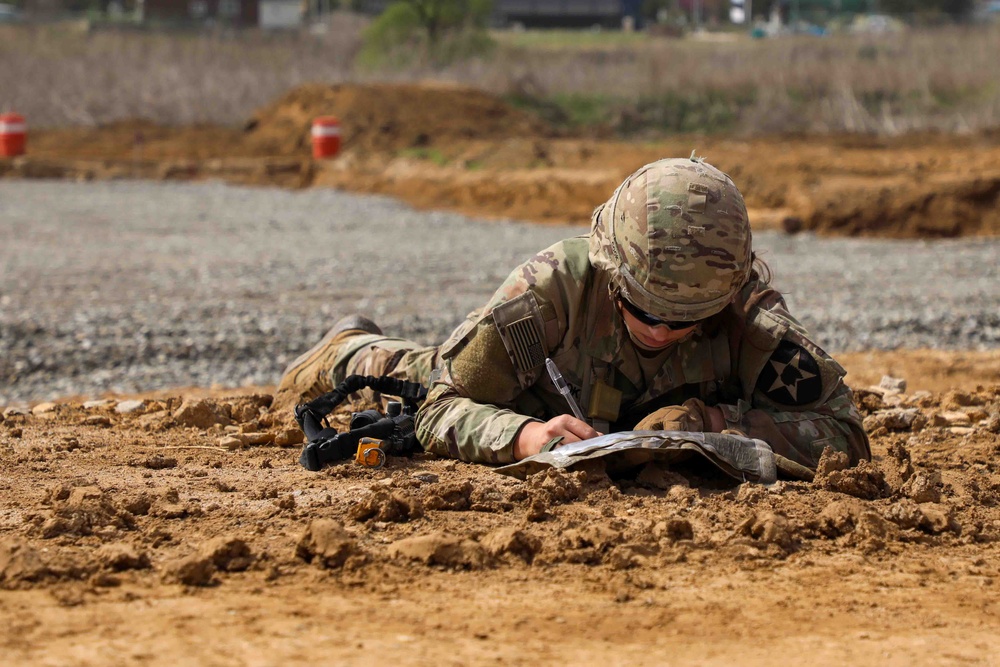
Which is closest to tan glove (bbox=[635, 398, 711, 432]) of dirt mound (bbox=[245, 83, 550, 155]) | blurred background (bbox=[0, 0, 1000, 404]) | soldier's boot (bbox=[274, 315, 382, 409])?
blurred background (bbox=[0, 0, 1000, 404])

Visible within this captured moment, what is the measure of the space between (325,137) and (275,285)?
1136cm

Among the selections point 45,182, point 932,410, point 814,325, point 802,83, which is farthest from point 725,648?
point 802,83

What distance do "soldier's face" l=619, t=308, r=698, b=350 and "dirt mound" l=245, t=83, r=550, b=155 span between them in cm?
1710

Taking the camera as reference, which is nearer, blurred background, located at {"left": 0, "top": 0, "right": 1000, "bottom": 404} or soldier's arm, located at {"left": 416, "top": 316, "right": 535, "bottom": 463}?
soldier's arm, located at {"left": 416, "top": 316, "right": 535, "bottom": 463}

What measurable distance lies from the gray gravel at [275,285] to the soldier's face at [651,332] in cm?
259

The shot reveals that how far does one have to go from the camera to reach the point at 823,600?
2922mm

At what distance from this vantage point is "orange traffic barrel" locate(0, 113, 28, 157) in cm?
2162

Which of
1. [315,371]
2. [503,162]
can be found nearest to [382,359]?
[315,371]

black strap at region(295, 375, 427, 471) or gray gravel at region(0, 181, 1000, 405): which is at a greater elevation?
black strap at region(295, 375, 427, 471)

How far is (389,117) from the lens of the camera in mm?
21688

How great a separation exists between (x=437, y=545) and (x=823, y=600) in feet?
3.05

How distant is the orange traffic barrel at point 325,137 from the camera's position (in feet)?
68.1

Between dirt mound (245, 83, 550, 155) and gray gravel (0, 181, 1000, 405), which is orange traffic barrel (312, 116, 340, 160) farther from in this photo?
gray gravel (0, 181, 1000, 405)

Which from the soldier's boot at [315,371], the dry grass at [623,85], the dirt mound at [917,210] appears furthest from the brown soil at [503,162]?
the soldier's boot at [315,371]
